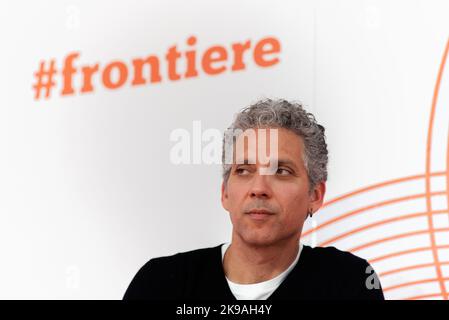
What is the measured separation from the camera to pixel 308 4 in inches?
68.9

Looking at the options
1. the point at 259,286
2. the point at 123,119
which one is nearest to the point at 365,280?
the point at 259,286

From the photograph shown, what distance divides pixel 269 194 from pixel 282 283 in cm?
22

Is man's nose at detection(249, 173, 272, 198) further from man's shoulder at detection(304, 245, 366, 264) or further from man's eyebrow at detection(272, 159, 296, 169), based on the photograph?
man's shoulder at detection(304, 245, 366, 264)

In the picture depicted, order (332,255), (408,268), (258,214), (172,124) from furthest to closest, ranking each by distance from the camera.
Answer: (172,124) → (408,268) → (332,255) → (258,214)

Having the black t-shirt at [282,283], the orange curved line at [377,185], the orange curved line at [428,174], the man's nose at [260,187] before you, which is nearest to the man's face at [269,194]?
the man's nose at [260,187]

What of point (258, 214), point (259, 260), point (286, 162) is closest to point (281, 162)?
point (286, 162)

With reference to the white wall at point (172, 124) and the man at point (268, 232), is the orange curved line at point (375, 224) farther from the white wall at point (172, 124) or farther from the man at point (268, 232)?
the man at point (268, 232)

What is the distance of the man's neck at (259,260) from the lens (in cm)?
142

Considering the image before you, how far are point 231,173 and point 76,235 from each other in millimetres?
726

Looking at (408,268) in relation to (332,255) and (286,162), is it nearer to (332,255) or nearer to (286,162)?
(332,255)

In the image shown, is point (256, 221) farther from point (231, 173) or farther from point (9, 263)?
point (9, 263)

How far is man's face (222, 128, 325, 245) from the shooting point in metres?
1.38

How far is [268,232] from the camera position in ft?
4.53

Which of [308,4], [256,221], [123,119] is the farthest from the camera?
[123,119]
